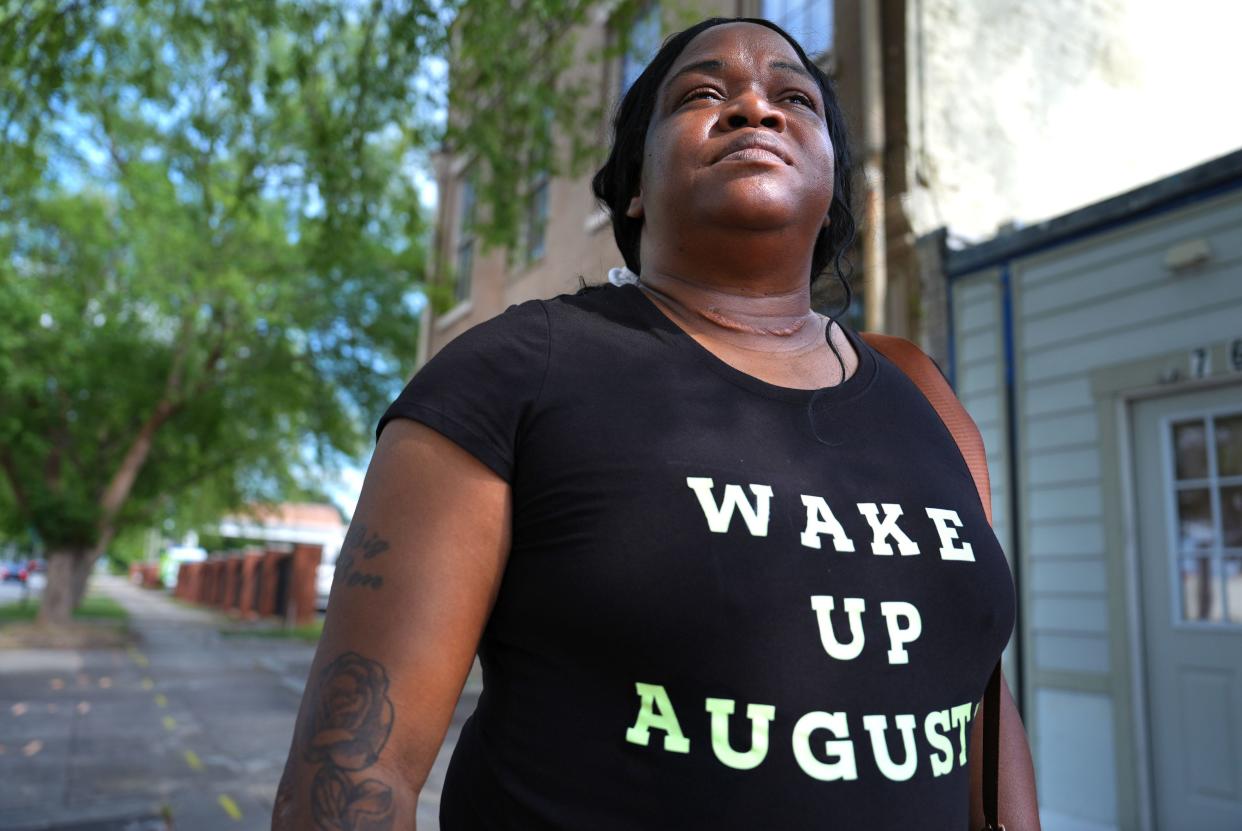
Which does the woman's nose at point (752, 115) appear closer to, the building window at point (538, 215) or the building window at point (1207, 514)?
the building window at point (1207, 514)

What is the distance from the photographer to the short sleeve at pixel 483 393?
1057mm

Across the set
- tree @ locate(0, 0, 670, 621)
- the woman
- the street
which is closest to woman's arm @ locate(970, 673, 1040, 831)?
the woman

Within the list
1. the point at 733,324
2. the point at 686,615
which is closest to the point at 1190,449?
the point at 733,324

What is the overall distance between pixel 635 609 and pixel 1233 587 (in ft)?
16.2

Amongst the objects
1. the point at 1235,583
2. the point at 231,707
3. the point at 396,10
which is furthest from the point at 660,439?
the point at 231,707

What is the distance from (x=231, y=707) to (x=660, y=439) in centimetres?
950

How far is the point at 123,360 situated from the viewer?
17.0m

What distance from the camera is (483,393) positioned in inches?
42.6

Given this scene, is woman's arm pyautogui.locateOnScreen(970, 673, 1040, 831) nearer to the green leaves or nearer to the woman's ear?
the woman's ear

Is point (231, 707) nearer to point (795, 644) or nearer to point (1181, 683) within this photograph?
point (1181, 683)

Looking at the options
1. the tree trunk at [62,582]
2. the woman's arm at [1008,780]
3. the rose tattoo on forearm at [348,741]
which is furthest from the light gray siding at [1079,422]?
the tree trunk at [62,582]

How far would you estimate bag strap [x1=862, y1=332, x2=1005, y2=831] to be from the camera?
1389 millimetres

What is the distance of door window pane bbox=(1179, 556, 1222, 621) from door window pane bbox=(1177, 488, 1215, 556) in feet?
0.22

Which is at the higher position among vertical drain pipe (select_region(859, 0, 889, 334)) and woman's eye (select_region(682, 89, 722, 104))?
vertical drain pipe (select_region(859, 0, 889, 334))
